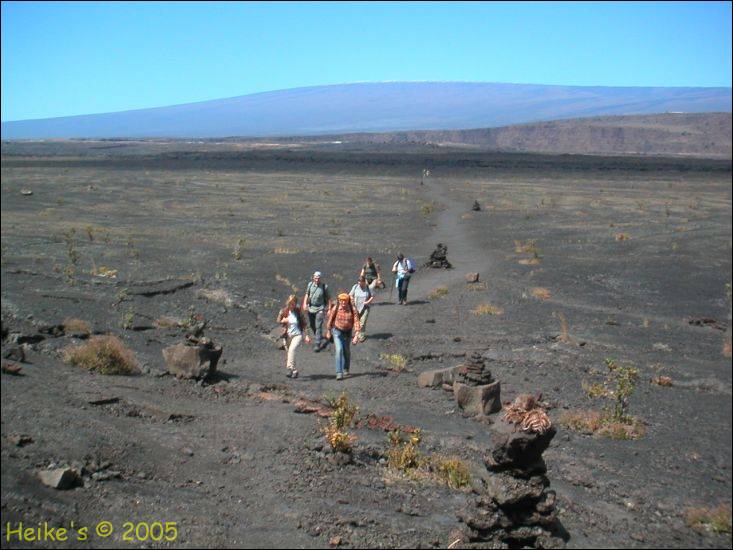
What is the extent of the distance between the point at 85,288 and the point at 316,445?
34.8 feet

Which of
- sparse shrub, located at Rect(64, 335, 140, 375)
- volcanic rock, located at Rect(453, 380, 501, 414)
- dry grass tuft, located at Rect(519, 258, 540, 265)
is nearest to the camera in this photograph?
volcanic rock, located at Rect(453, 380, 501, 414)

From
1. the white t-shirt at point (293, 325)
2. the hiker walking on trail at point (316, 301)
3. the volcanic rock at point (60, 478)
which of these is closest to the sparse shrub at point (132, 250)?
the hiker walking on trail at point (316, 301)

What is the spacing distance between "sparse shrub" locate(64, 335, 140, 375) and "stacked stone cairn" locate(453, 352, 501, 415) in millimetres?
4827

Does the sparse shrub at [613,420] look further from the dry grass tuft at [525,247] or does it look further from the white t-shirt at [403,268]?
the dry grass tuft at [525,247]

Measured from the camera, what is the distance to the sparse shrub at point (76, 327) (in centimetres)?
1266

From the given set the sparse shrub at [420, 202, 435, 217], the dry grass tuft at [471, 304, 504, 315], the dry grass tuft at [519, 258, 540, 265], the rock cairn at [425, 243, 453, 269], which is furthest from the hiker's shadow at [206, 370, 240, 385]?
the sparse shrub at [420, 202, 435, 217]

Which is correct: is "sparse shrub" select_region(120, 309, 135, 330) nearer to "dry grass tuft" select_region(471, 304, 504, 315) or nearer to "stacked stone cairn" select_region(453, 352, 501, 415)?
"stacked stone cairn" select_region(453, 352, 501, 415)

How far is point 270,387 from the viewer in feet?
35.8

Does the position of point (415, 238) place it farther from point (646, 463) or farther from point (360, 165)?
point (360, 165)

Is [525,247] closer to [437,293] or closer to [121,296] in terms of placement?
[437,293]

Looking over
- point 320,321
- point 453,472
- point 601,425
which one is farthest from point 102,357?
point 601,425

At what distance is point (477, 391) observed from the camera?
10.4m

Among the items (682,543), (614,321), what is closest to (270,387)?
(682,543)

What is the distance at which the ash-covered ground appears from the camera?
21.5 ft
